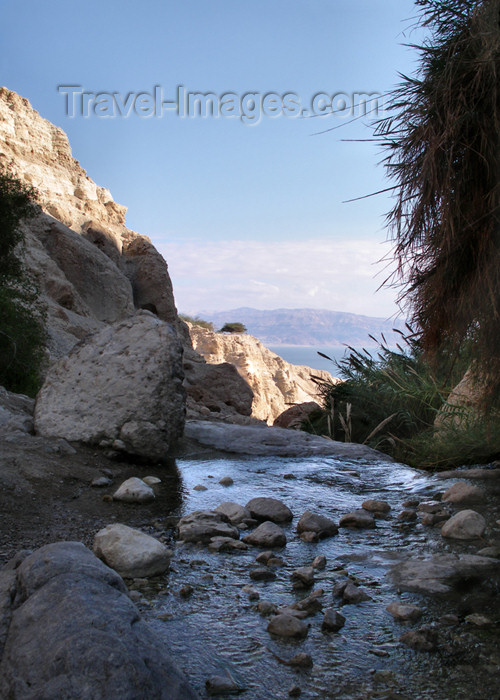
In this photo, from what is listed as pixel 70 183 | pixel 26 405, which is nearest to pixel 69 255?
pixel 70 183

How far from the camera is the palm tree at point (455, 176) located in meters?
3.27

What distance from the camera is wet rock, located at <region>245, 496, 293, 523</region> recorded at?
4.00 m

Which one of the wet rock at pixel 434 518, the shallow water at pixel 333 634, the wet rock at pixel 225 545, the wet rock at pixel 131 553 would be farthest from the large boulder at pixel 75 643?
the wet rock at pixel 434 518

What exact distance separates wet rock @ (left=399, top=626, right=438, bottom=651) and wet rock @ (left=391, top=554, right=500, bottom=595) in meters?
0.45

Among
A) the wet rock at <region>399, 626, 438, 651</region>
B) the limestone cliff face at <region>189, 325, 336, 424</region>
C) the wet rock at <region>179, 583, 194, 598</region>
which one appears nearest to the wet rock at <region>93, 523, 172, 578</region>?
the wet rock at <region>179, 583, 194, 598</region>

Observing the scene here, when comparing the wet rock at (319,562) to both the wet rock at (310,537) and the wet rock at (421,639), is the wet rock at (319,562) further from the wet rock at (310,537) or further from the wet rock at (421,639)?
the wet rock at (421,639)

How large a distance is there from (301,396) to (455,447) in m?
26.2

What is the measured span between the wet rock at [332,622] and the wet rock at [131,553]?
969 mm

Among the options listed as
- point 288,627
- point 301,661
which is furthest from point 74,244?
point 301,661

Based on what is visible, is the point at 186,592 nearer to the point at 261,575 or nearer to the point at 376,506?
the point at 261,575

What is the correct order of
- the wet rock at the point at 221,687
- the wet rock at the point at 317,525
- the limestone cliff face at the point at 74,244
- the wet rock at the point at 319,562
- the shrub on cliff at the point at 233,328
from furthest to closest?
1. the shrub on cliff at the point at 233,328
2. the limestone cliff face at the point at 74,244
3. the wet rock at the point at 317,525
4. the wet rock at the point at 319,562
5. the wet rock at the point at 221,687

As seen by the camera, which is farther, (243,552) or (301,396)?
(301,396)

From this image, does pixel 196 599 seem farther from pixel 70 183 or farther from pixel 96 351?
pixel 70 183

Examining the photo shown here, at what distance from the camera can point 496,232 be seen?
3342mm
